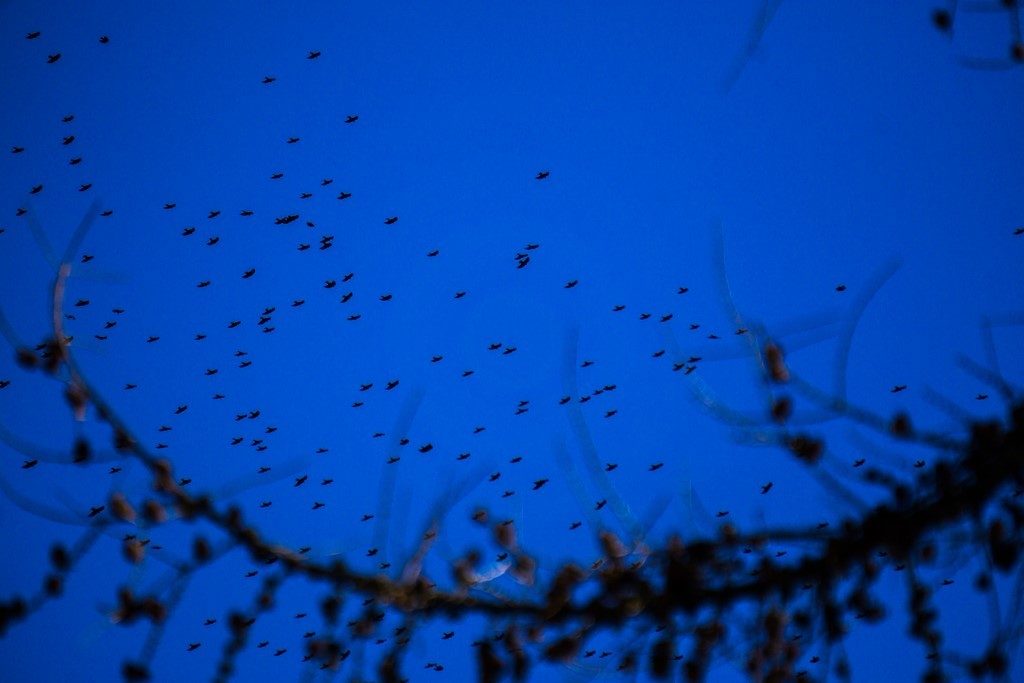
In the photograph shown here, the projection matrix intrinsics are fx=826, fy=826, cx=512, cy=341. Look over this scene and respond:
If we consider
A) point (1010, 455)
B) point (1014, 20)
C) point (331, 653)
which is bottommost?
point (331, 653)

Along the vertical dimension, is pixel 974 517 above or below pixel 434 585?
above

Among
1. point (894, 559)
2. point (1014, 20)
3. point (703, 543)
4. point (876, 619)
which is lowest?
point (876, 619)

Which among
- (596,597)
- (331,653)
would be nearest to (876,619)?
(596,597)

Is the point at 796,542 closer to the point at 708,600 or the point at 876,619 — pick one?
→ the point at 708,600

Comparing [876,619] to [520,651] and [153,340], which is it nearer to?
[520,651]

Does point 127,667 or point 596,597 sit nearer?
point 596,597

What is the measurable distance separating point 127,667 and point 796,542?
9.32 ft

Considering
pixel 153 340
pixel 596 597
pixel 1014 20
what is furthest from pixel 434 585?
pixel 153 340

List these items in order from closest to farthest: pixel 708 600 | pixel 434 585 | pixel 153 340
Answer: pixel 708 600 → pixel 434 585 → pixel 153 340

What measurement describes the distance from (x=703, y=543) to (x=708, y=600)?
31 cm

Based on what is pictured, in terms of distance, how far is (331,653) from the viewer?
10.8ft

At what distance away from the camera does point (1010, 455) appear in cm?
296

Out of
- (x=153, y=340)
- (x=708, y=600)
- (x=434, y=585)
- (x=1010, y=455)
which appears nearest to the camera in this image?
(x=1010, y=455)

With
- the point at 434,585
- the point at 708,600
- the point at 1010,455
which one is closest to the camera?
the point at 1010,455
